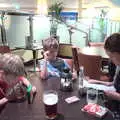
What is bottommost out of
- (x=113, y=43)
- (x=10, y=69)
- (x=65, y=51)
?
(x=65, y=51)

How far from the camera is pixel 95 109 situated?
1.38 m

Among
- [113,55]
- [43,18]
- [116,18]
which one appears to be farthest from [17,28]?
[113,55]

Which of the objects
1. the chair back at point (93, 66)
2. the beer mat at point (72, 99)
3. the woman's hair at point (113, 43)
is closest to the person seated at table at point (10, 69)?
the beer mat at point (72, 99)

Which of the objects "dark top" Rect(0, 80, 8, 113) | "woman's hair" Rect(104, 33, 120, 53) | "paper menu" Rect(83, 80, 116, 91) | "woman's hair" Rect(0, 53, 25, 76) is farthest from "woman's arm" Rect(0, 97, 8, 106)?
"woman's hair" Rect(104, 33, 120, 53)

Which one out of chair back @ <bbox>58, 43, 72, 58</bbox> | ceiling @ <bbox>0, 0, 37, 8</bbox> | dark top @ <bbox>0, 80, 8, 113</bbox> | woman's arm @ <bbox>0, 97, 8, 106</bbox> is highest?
Result: ceiling @ <bbox>0, 0, 37, 8</bbox>

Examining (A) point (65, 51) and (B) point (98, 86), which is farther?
(A) point (65, 51)

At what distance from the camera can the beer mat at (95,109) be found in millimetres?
1328

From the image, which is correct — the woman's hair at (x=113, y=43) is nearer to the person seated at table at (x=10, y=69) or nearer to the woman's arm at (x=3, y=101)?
the person seated at table at (x=10, y=69)

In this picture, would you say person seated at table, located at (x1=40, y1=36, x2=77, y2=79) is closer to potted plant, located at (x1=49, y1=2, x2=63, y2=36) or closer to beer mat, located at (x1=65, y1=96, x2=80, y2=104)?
beer mat, located at (x1=65, y1=96, x2=80, y2=104)

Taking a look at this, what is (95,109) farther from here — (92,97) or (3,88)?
(3,88)

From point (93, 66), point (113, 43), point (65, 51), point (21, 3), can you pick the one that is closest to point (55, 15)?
point (65, 51)

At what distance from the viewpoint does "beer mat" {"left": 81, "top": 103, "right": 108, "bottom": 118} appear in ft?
4.36

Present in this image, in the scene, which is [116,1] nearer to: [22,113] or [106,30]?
[106,30]

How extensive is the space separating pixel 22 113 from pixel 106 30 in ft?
17.6
